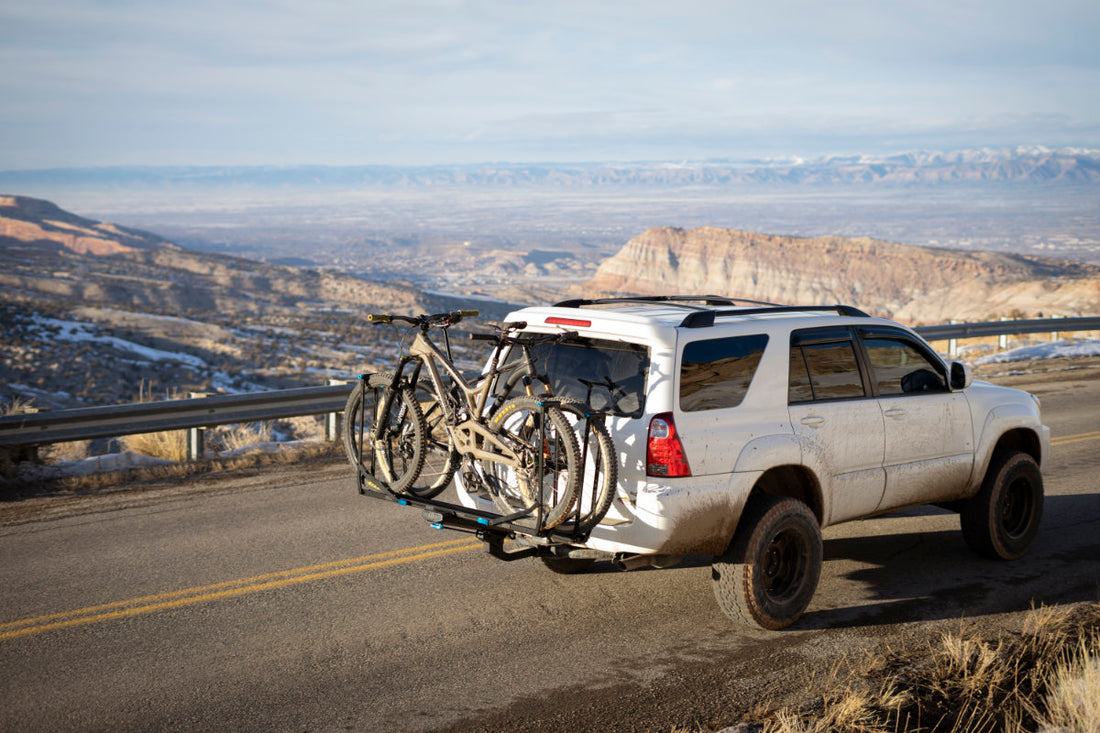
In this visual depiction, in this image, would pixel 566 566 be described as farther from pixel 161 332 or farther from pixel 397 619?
pixel 161 332

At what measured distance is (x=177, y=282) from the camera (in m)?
Answer: 62.8

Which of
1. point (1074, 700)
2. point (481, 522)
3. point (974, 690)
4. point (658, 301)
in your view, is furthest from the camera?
point (658, 301)

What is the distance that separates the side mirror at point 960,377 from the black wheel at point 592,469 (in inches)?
115

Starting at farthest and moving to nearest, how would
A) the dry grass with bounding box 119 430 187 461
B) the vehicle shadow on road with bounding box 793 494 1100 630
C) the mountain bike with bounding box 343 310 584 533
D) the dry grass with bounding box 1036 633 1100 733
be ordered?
the dry grass with bounding box 119 430 187 461
the vehicle shadow on road with bounding box 793 494 1100 630
the mountain bike with bounding box 343 310 584 533
the dry grass with bounding box 1036 633 1100 733

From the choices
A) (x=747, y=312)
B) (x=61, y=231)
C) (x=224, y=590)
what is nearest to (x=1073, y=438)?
(x=747, y=312)

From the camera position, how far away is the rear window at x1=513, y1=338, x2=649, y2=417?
562 centimetres

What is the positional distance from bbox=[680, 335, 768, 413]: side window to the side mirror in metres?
1.74

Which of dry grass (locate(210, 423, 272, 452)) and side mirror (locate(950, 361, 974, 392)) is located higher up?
side mirror (locate(950, 361, 974, 392))

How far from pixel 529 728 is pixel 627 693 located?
2.06 feet

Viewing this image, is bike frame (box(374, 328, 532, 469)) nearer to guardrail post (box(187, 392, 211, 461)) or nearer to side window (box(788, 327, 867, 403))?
side window (box(788, 327, 867, 403))

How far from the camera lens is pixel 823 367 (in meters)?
6.34

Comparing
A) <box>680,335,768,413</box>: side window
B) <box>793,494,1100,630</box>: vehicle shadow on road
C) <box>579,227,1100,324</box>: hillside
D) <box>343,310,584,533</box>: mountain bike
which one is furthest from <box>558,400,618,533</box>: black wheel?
<box>579,227,1100,324</box>: hillside

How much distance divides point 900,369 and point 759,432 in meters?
1.61

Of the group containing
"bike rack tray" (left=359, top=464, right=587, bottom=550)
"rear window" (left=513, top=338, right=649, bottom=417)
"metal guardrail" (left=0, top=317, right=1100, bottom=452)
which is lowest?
"metal guardrail" (left=0, top=317, right=1100, bottom=452)
